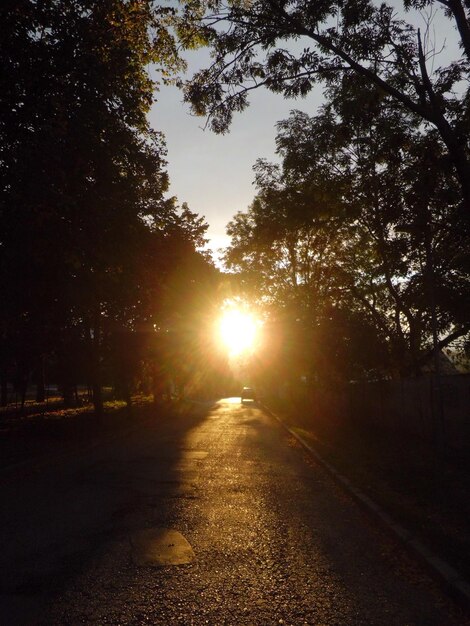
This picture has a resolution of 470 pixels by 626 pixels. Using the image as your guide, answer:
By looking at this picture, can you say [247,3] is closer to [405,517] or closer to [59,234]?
[59,234]

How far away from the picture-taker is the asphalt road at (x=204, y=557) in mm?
4922

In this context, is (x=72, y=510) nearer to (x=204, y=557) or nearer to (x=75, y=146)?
(x=204, y=557)

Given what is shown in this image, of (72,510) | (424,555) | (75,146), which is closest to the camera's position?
(424,555)

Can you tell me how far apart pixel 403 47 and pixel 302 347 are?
24.9m

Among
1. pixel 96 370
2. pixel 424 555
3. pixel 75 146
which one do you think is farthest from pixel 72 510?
pixel 96 370

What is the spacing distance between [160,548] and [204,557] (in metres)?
0.57

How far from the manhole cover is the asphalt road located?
67 mm

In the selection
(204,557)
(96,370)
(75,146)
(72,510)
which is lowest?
(204,557)

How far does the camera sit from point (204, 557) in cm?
650

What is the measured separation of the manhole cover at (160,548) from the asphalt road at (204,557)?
7 centimetres

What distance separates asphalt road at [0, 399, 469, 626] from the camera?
4.92m

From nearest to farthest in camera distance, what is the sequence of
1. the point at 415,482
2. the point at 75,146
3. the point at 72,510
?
the point at 72,510 → the point at 415,482 → the point at 75,146

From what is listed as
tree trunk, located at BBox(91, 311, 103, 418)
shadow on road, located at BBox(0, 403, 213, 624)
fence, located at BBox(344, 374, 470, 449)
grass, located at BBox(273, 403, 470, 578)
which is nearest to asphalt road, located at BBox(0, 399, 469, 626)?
shadow on road, located at BBox(0, 403, 213, 624)

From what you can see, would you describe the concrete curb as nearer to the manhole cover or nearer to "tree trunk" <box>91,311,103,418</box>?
the manhole cover
